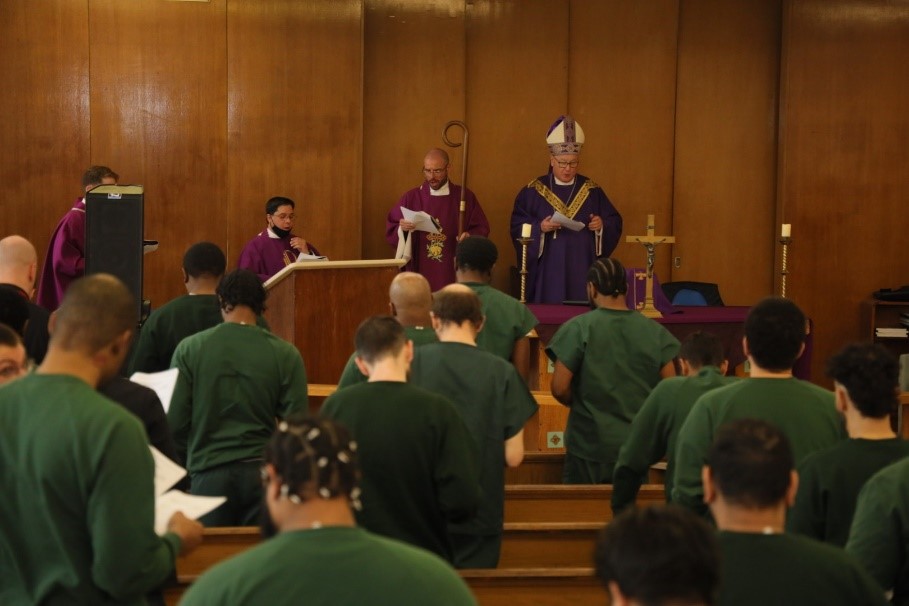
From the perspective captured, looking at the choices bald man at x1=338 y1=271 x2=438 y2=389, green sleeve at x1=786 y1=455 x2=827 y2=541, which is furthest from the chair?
green sleeve at x1=786 y1=455 x2=827 y2=541

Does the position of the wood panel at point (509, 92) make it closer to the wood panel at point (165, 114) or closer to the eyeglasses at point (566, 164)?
the eyeglasses at point (566, 164)

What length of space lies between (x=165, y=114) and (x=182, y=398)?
566cm

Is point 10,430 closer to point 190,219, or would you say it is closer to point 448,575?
point 448,575

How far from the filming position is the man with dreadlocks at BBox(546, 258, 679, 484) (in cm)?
589

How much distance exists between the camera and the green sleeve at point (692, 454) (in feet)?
13.0

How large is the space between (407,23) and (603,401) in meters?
6.14

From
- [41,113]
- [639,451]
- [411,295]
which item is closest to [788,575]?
[639,451]

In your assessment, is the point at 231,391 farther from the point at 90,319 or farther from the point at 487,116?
the point at 487,116

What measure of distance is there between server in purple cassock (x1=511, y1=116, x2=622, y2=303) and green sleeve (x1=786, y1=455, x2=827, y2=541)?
7142 mm

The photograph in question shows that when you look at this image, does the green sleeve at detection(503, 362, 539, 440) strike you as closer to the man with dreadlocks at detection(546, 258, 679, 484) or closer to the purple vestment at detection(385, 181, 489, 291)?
the man with dreadlocks at detection(546, 258, 679, 484)

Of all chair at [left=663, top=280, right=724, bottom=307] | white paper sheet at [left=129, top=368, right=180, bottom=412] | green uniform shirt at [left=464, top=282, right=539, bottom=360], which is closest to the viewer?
white paper sheet at [left=129, top=368, right=180, bottom=412]

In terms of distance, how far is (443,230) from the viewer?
1088 centimetres

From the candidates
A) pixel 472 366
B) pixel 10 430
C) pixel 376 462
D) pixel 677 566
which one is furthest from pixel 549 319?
pixel 677 566

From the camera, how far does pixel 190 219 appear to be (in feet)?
34.0
